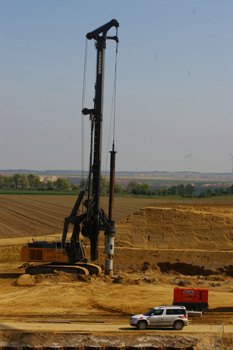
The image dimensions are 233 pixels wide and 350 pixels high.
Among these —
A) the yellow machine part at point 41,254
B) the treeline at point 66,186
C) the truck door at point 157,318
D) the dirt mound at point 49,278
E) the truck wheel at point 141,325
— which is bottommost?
the dirt mound at point 49,278

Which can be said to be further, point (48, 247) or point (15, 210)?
point (15, 210)

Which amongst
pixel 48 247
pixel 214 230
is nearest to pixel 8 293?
Answer: pixel 48 247

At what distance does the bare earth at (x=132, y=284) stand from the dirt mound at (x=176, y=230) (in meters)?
0.09

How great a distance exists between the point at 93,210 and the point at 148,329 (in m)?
13.5

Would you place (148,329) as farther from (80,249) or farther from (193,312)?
(80,249)

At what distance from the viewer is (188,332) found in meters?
23.6

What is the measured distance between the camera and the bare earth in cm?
2328

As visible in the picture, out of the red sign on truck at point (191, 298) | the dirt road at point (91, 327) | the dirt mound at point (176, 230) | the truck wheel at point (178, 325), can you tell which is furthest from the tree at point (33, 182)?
the truck wheel at point (178, 325)

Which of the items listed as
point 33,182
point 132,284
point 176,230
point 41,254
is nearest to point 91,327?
point 132,284

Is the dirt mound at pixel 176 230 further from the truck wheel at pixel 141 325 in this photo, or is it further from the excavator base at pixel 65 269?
the truck wheel at pixel 141 325

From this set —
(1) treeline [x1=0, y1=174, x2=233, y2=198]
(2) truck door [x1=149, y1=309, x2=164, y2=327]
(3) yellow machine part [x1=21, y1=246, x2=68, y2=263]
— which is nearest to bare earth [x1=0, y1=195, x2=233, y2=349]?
(2) truck door [x1=149, y1=309, x2=164, y2=327]

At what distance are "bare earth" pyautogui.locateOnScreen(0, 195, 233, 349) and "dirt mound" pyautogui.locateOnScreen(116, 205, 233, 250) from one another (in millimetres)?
87

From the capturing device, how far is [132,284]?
35.2 meters

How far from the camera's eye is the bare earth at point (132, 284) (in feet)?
A: 76.4
